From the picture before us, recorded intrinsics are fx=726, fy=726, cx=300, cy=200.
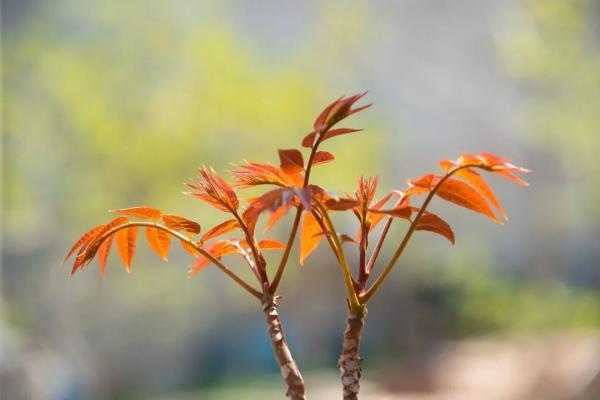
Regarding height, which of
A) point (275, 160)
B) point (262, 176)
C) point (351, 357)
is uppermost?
point (275, 160)

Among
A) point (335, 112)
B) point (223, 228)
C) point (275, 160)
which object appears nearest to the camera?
point (335, 112)

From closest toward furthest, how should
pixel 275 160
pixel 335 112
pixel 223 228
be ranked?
1. pixel 335 112
2. pixel 223 228
3. pixel 275 160

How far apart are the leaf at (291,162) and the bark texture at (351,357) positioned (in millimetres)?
101

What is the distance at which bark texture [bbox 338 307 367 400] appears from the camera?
46 centimetres

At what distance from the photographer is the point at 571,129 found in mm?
3160

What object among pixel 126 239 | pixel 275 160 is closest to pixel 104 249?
pixel 126 239

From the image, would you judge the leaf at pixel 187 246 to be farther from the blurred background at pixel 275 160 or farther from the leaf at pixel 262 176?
the blurred background at pixel 275 160

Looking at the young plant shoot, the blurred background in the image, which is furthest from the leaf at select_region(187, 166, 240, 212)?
the blurred background

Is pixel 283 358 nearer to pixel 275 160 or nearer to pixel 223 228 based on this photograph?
pixel 223 228

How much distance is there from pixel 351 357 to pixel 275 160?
3133mm

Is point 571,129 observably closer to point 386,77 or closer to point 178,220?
point 386,77

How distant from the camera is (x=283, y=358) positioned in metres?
0.47

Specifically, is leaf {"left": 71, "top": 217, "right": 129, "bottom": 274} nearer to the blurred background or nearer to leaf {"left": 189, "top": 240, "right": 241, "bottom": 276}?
leaf {"left": 189, "top": 240, "right": 241, "bottom": 276}

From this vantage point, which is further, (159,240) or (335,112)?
(159,240)
